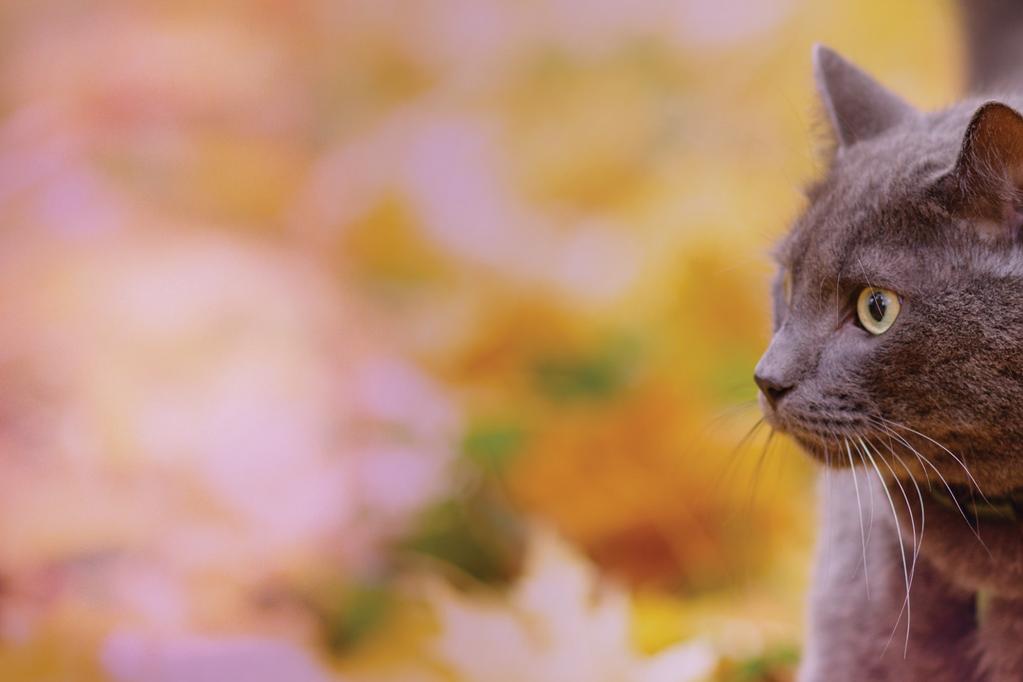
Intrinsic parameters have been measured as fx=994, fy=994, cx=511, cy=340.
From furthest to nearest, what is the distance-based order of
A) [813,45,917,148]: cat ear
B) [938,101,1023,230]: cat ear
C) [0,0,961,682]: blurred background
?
[0,0,961,682]: blurred background, [813,45,917,148]: cat ear, [938,101,1023,230]: cat ear

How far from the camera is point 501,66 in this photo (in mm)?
1142

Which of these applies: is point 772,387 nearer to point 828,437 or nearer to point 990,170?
point 828,437

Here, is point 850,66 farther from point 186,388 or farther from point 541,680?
point 186,388

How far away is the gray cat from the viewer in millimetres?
444

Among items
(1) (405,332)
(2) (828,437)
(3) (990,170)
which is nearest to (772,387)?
(2) (828,437)

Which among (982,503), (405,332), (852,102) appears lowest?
(982,503)

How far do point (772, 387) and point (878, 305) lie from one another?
64 mm

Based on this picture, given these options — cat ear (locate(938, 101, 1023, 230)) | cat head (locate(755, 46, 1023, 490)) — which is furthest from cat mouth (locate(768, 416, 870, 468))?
cat ear (locate(938, 101, 1023, 230))

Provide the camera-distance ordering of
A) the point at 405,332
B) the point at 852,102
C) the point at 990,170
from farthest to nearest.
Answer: the point at 405,332 → the point at 852,102 → the point at 990,170

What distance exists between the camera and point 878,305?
47 cm

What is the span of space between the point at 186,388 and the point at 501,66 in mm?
536

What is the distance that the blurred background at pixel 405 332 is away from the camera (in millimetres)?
706

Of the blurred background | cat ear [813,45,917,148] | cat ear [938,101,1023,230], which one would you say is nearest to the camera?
cat ear [938,101,1023,230]

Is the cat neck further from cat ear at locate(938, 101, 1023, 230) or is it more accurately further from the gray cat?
cat ear at locate(938, 101, 1023, 230)
